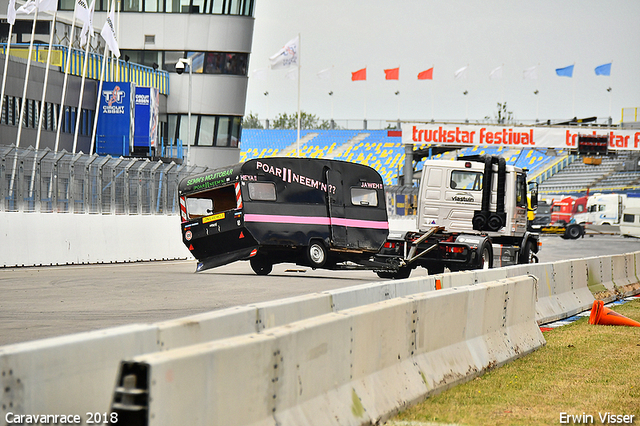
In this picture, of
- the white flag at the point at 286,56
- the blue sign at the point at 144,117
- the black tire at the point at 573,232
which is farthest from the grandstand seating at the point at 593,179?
the blue sign at the point at 144,117

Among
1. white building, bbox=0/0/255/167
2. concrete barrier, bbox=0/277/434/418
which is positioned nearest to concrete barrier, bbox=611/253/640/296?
concrete barrier, bbox=0/277/434/418

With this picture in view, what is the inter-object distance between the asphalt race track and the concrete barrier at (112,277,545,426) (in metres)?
4.43

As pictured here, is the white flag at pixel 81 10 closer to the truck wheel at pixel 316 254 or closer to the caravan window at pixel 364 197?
the caravan window at pixel 364 197

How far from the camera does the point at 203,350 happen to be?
439 centimetres

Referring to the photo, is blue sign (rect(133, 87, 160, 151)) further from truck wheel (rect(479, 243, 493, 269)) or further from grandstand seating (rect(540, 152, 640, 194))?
grandstand seating (rect(540, 152, 640, 194))

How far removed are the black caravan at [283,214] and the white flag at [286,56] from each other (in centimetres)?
3004

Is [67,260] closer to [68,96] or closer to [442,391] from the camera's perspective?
[442,391]

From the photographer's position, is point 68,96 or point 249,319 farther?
point 68,96

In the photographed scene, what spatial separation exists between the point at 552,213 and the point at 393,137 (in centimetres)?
3329

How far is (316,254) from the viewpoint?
67.5ft

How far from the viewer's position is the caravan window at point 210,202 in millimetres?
21328

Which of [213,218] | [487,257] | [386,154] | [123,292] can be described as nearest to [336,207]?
[213,218]

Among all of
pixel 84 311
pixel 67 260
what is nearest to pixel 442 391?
pixel 84 311

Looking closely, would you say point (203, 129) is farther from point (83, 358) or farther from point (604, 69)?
point (83, 358)
